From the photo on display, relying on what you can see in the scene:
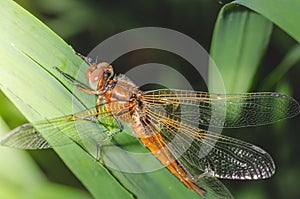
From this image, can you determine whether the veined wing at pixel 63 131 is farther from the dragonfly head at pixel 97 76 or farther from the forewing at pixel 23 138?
the dragonfly head at pixel 97 76

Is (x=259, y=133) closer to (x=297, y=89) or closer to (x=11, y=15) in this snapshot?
(x=297, y=89)

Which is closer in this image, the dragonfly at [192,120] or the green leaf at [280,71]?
the dragonfly at [192,120]

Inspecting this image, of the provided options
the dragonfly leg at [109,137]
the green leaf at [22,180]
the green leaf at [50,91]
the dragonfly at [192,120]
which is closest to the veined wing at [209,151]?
the dragonfly at [192,120]

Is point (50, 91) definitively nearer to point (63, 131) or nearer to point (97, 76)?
point (63, 131)

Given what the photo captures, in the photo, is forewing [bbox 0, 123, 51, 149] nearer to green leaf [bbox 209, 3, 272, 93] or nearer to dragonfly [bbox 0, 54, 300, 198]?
dragonfly [bbox 0, 54, 300, 198]

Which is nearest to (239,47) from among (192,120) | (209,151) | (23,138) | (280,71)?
(280,71)

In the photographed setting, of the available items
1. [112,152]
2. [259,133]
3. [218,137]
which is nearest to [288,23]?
[218,137]
